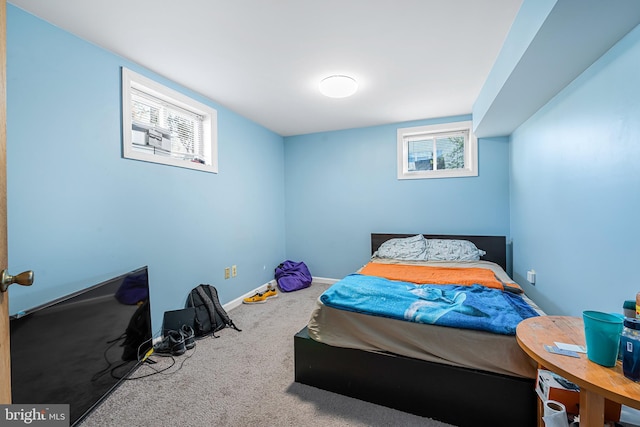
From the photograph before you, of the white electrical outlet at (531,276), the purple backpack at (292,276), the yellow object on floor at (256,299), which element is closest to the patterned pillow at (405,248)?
the white electrical outlet at (531,276)

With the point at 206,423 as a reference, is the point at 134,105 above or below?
above

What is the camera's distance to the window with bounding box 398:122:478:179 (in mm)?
3389

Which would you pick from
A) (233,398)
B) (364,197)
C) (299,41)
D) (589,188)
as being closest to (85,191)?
(233,398)

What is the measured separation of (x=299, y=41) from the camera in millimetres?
1878

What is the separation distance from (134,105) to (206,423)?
8.03ft

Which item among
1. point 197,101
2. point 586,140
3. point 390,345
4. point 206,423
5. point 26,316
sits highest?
point 197,101

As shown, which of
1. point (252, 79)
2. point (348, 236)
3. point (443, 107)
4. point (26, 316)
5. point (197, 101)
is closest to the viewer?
point (26, 316)

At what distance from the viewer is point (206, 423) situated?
4.76ft

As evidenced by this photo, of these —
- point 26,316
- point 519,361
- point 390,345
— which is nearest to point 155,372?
point 26,316

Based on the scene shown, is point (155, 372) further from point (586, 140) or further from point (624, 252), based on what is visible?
point (586, 140)

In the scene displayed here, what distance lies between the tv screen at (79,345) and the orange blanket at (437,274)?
196cm

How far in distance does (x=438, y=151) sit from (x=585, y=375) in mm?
3133

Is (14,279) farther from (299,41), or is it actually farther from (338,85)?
(338,85)
